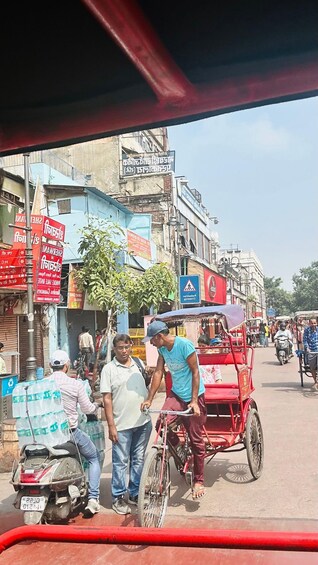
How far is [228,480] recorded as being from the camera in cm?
561

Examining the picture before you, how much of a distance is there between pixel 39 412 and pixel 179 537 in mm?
2601

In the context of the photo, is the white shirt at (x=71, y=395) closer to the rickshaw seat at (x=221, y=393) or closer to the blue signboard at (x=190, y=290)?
the rickshaw seat at (x=221, y=393)

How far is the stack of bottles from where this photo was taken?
4.29 meters

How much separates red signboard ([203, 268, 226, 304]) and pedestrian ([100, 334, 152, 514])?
25596mm

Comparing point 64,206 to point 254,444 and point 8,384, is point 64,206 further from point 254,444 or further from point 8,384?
point 254,444

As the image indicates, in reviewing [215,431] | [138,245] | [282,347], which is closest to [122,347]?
[215,431]

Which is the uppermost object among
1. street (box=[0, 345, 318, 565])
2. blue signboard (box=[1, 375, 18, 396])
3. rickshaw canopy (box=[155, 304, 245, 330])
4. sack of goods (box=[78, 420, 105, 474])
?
rickshaw canopy (box=[155, 304, 245, 330])

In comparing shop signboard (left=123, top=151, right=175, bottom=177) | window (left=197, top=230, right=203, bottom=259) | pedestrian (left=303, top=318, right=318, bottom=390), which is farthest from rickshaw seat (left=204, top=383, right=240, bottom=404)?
window (left=197, top=230, right=203, bottom=259)

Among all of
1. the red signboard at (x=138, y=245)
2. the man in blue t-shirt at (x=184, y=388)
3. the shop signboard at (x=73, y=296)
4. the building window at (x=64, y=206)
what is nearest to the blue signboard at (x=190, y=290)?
the shop signboard at (x=73, y=296)

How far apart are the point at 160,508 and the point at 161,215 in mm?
21158

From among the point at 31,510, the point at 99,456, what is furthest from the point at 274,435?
the point at 31,510

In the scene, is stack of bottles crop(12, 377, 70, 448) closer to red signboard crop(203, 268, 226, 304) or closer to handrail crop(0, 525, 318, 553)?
→ handrail crop(0, 525, 318, 553)

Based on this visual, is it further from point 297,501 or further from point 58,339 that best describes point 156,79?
point 58,339

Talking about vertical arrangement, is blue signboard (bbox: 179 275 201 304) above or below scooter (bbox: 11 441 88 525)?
above
